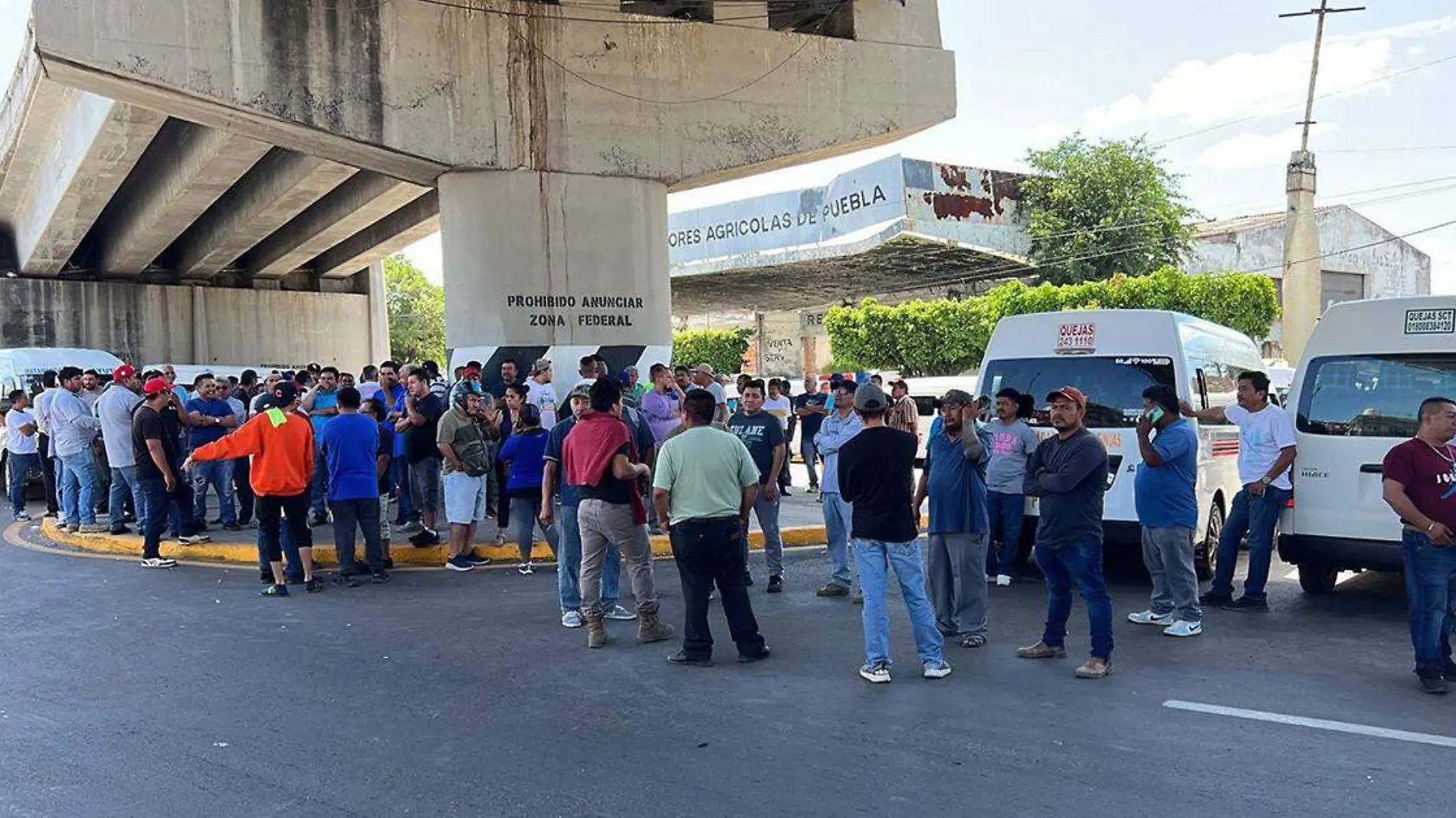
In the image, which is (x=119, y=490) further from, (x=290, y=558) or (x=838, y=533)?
(x=838, y=533)

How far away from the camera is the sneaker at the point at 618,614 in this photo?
25.2 ft

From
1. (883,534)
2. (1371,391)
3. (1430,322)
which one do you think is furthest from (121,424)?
(1430,322)

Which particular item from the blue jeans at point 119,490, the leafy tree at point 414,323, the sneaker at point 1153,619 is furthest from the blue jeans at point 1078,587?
the leafy tree at point 414,323

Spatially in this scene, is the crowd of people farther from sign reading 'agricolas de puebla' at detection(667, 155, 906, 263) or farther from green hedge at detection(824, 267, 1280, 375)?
sign reading 'agricolas de puebla' at detection(667, 155, 906, 263)

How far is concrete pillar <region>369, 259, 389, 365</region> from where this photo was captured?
3562cm

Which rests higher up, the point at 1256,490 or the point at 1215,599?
the point at 1256,490

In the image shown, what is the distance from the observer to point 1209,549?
912cm

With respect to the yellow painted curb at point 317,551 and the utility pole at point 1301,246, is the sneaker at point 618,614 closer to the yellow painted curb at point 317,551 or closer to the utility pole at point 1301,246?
the yellow painted curb at point 317,551

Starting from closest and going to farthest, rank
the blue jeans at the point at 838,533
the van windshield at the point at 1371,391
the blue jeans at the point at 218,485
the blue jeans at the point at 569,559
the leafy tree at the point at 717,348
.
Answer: the blue jeans at the point at 569,559, the van windshield at the point at 1371,391, the blue jeans at the point at 838,533, the blue jeans at the point at 218,485, the leafy tree at the point at 717,348

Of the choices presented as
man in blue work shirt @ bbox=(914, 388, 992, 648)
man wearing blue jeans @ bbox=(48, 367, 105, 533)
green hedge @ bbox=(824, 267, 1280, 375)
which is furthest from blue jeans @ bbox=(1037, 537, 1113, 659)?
green hedge @ bbox=(824, 267, 1280, 375)

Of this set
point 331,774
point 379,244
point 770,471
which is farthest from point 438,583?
point 379,244

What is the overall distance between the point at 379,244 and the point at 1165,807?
27172 millimetres

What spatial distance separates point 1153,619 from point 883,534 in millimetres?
2663

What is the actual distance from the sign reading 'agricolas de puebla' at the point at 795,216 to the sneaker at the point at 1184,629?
23.9 m
